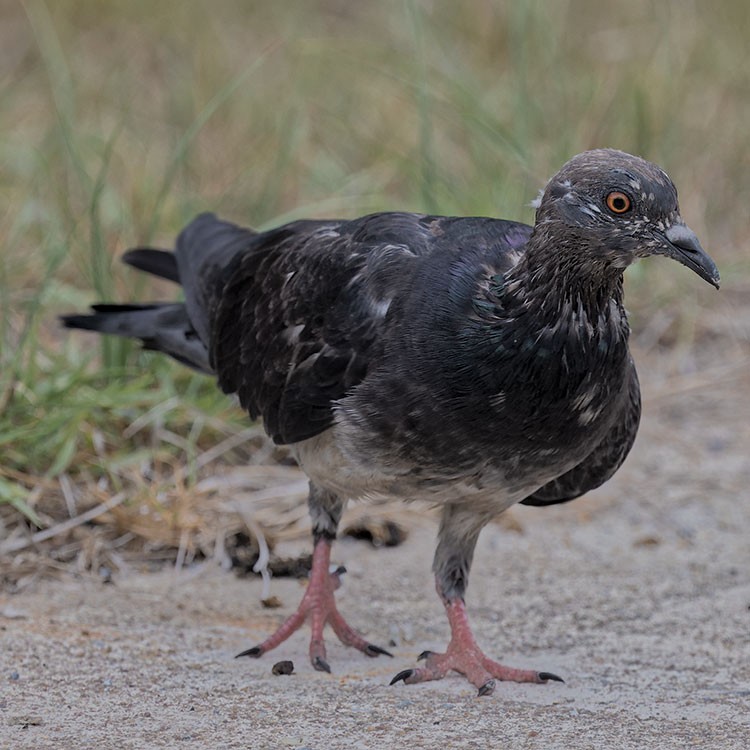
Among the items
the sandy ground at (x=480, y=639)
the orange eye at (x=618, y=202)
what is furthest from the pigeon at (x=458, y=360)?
the sandy ground at (x=480, y=639)

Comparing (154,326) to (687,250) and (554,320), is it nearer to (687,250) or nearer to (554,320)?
(554,320)

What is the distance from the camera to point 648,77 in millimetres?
9211

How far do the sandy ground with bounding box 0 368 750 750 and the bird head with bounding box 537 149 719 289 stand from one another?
4.32 ft

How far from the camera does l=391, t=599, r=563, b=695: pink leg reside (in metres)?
4.30

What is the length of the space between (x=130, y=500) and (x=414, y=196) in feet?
9.84

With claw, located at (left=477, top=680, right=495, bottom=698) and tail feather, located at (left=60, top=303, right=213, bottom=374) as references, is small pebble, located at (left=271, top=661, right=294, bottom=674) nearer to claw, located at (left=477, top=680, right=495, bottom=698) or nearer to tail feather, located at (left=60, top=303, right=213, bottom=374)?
claw, located at (left=477, top=680, right=495, bottom=698)

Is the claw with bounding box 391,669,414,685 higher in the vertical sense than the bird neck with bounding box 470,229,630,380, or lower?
lower

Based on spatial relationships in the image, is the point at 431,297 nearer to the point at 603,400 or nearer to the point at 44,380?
the point at 603,400

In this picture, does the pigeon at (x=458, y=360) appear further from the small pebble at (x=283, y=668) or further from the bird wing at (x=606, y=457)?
the small pebble at (x=283, y=668)

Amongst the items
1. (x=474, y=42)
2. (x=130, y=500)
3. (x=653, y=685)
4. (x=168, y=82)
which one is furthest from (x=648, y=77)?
(x=653, y=685)

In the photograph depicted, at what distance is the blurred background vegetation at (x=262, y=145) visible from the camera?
5820mm

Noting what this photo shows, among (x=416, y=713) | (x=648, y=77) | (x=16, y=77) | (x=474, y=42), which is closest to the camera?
(x=416, y=713)

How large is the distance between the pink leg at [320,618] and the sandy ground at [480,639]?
0.06 meters

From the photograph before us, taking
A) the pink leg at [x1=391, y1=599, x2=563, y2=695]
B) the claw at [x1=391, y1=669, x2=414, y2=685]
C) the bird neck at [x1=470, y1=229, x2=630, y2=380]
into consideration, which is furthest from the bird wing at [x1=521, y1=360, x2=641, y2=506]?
the claw at [x1=391, y1=669, x2=414, y2=685]
